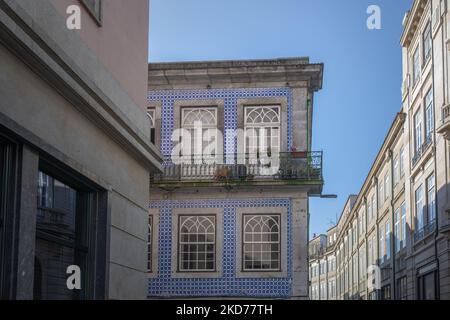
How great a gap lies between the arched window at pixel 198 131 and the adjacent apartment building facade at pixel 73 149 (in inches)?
531

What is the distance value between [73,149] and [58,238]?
40.9 inches

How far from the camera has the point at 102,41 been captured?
9641 millimetres

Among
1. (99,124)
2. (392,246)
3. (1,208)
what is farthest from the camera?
(392,246)

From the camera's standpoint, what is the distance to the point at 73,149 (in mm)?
8398

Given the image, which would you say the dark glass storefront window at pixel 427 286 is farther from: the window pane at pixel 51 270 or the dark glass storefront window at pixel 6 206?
the dark glass storefront window at pixel 6 206

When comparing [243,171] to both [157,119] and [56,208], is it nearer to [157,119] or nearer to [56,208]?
[157,119]

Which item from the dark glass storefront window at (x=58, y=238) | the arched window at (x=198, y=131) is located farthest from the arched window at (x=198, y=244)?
the dark glass storefront window at (x=58, y=238)

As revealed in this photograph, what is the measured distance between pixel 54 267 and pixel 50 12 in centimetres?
284

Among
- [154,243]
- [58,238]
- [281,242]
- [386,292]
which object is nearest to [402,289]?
[386,292]

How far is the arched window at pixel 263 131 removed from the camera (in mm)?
25031

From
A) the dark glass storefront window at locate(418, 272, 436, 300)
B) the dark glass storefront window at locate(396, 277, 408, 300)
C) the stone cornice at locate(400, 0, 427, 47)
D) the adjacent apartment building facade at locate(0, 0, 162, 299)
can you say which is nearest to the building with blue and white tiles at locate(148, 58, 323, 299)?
the dark glass storefront window at locate(418, 272, 436, 300)

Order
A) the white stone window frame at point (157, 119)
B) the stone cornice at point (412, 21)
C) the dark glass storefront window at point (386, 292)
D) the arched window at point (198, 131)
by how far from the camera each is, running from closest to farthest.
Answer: the arched window at point (198, 131), the white stone window frame at point (157, 119), the stone cornice at point (412, 21), the dark glass storefront window at point (386, 292)
